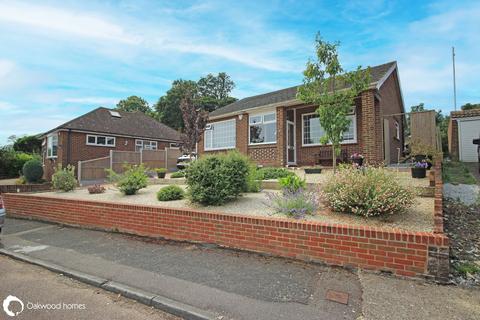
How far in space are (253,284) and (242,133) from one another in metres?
11.9

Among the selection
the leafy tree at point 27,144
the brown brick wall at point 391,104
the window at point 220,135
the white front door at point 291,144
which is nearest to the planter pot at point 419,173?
the brown brick wall at point 391,104

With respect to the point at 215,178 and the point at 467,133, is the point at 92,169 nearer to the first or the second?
the point at 215,178

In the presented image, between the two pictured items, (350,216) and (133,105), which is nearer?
(350,216)

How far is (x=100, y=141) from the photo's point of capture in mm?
21328

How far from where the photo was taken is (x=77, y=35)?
A: 8.48 meters

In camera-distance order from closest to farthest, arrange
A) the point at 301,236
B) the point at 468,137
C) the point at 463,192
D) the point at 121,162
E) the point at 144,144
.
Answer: the point at 301,236 < the point at 463,192 < the point at 468,137 < the point at 121,162 < the point at 144,144

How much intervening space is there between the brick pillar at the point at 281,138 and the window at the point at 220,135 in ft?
10.9

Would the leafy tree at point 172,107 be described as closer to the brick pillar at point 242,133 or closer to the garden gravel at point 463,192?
the brick pillar at point 242,133

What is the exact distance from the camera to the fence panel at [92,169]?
630 inches

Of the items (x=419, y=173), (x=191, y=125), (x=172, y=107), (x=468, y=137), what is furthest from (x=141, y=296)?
(x=172, y=107)

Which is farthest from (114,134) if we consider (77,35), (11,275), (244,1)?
(11,275)

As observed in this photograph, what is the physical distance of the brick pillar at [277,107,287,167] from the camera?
13.0 meters

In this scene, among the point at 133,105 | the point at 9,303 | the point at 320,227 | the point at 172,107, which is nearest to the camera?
the point at 9,303

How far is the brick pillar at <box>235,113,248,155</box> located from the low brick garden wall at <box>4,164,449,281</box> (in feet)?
29.2
